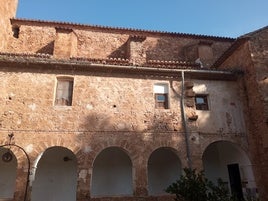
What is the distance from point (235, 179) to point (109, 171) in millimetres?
5590

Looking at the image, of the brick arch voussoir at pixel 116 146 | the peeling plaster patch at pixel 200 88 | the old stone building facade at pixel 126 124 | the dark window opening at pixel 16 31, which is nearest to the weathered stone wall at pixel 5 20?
the dark window opening at pixel 16 31

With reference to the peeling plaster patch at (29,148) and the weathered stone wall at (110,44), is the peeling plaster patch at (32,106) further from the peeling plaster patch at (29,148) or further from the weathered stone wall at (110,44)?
the weathered stone wall at (110,44)

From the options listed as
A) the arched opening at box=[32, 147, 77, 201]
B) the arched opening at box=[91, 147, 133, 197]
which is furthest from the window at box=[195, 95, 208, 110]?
the arched opening at box=[32, 147, 77, 201]

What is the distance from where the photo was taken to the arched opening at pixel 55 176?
10828 millimetres

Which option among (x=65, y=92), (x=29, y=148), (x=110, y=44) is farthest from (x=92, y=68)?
(x=110, y=44)

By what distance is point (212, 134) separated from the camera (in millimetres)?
10703

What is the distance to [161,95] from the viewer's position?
11.1 meters

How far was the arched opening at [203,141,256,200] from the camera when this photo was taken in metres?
10.5

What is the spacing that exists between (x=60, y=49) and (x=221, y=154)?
9899mm

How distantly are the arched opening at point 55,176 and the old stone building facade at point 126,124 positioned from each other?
0.04 metres

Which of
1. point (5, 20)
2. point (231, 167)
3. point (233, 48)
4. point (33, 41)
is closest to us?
point (231, 167)

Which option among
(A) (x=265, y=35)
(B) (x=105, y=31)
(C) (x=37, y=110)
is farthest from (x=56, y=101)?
(A) (x=265, y=35)

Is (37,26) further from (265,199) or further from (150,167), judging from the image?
(265,199)

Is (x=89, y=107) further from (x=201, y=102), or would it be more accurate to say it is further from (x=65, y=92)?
(x=201, y=102)
